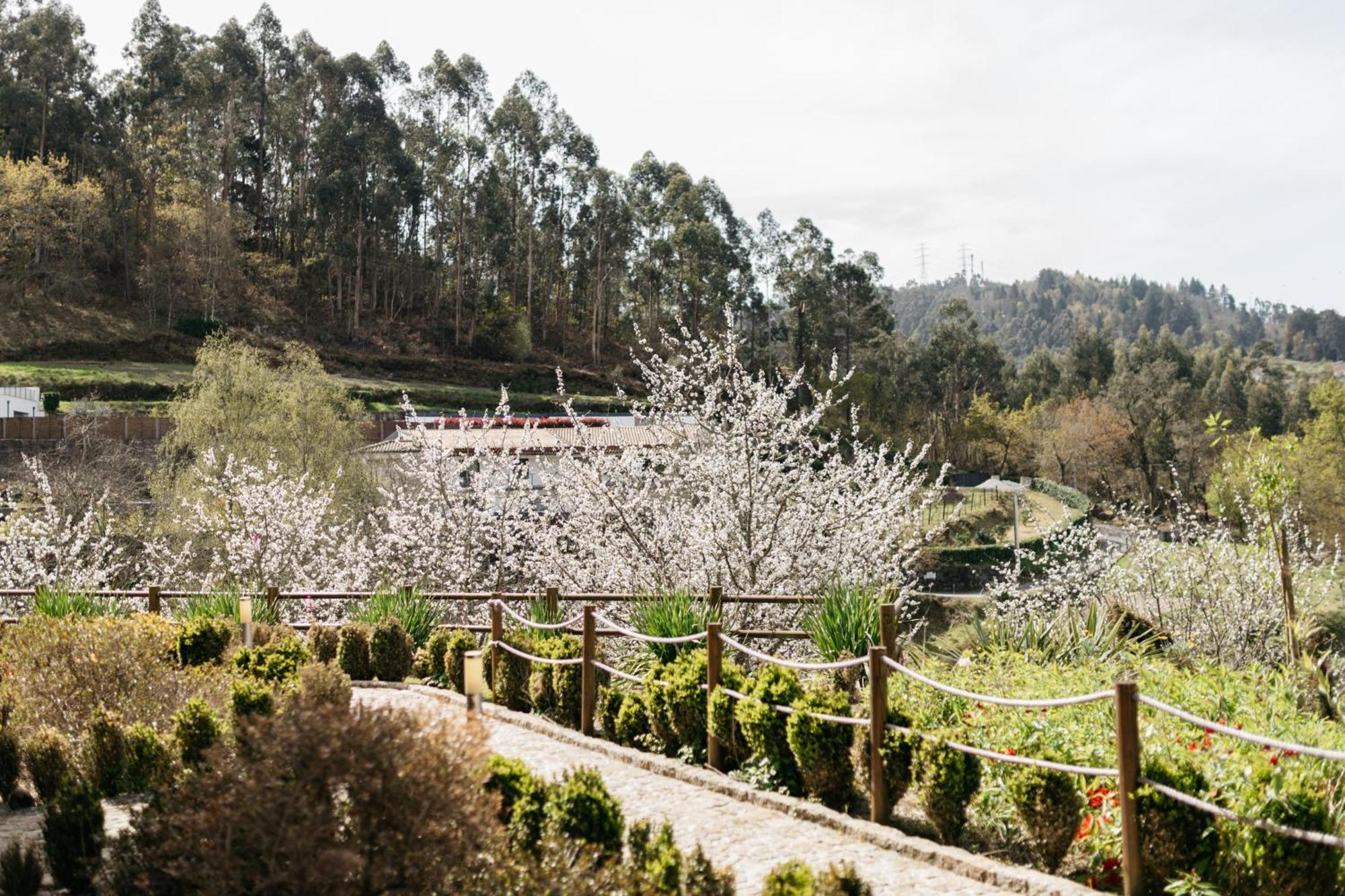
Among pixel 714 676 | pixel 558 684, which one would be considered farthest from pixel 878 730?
pixel 558 684

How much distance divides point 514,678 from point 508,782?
4.71 m

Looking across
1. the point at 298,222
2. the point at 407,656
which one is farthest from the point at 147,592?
the point at 298,222

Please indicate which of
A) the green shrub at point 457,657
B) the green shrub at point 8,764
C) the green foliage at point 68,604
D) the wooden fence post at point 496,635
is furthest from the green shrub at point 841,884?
the green foliage at point 68,604

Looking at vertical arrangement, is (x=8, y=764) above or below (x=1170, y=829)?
below

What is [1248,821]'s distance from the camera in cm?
→ 428

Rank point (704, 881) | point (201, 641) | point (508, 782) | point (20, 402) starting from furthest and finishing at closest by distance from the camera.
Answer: point (20, 402), point (201, 641), point (508, 782), point (704, 881)

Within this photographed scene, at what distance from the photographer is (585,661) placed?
8648 millimetres

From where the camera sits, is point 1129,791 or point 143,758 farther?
point 143,758

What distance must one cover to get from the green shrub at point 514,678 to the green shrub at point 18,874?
499cm

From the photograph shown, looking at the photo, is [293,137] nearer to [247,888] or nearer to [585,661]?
[585,661]

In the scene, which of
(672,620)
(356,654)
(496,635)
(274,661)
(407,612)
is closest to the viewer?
(672,620)

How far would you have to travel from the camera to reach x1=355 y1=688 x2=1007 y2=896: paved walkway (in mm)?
5297

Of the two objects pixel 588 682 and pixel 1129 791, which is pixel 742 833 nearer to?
pixel 1129 791

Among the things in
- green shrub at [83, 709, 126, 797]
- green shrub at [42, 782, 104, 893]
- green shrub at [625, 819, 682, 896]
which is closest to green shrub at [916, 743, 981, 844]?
green shrub at [625, 819, 682, 896]
